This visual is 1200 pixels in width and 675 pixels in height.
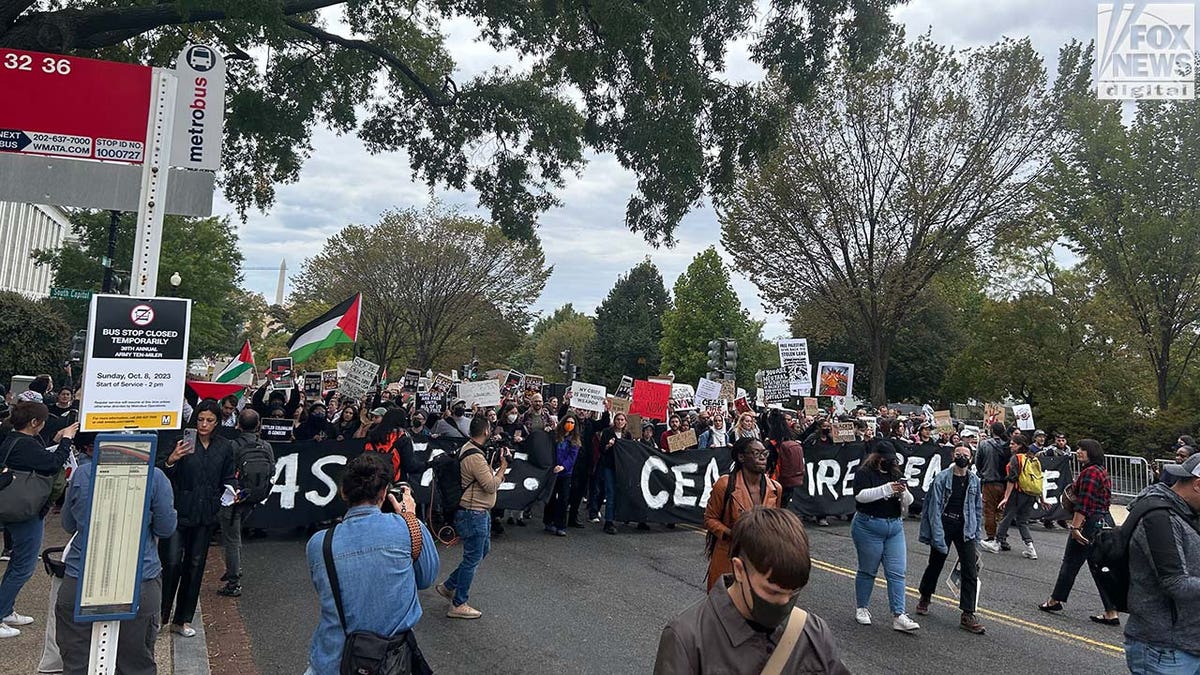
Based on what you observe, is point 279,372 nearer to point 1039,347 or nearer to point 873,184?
point 873,184

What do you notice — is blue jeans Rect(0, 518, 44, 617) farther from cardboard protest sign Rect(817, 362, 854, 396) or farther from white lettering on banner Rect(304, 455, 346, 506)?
cardboard protest sign Rect(817, 362, 854, 396)

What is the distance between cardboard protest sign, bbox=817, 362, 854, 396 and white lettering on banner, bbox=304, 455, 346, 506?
1250cm

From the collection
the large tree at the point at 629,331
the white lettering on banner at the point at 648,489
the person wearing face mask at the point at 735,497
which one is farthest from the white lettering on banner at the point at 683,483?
the large tree at the point at 629,331

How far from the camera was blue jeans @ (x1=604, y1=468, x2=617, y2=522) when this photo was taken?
11.6 m

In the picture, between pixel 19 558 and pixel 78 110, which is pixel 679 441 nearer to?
pixel 19 558

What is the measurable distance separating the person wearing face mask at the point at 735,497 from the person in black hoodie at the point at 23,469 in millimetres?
4520

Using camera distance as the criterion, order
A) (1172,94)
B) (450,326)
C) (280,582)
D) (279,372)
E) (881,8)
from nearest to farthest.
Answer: (280,582) < (881,8) < (279,372) < (1172,94) < (450,326)

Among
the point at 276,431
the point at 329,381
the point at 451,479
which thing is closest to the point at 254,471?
the point at 451,479

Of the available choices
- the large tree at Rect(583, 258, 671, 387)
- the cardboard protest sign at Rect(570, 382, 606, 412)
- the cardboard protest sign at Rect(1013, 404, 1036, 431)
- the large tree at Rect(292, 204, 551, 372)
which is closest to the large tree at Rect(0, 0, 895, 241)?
the cardboard protest sign at Rect(570, 382, 606, 412)

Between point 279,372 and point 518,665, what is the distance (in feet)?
40.1

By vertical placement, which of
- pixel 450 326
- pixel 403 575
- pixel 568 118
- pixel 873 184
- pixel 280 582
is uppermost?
pixel 873 184

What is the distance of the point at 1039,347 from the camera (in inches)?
1159

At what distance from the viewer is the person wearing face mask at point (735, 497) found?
5582mm

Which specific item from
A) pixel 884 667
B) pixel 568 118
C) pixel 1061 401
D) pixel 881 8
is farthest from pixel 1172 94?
pixel 884 667
